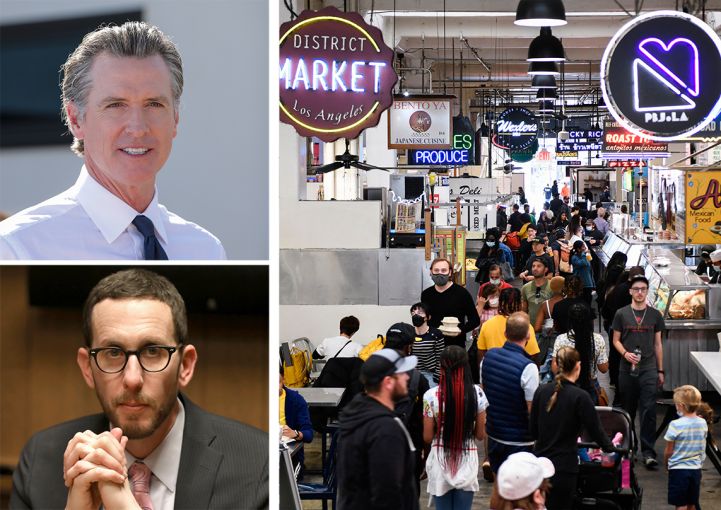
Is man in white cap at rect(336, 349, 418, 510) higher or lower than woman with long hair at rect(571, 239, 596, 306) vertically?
lower

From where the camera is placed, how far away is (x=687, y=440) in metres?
7.16

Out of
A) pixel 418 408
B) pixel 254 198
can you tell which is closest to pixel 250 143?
pixel 254 198

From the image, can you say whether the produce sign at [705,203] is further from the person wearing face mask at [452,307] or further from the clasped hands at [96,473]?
the clasped hands at [96,473]

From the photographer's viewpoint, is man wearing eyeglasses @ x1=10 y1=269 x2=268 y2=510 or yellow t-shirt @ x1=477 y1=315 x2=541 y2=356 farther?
yellow t-shirt @ x1=477 y1=315 x2=541 y2=356

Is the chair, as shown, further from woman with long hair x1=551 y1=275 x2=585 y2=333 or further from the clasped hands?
the clasped hands

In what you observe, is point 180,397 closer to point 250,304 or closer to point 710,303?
point 250,304

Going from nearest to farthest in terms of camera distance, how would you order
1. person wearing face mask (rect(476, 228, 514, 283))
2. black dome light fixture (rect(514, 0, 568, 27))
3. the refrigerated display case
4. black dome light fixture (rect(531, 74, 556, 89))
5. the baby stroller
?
1. the baby stroller
2. black dome light fixture (rect(514, 0, 568, 27))
3. the refrigerated display case
4. person wearing face mask (rect(476, 228, 514, 283))
5. black dome light fixture (rect(531, 74, 556, 89))

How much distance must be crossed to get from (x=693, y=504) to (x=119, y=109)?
5.95 meters

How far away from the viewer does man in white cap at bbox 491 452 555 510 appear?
4820 mm

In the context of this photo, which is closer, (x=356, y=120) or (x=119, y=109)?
(x=119, y=109)

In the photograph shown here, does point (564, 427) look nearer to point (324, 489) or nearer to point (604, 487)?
point (604, 487)

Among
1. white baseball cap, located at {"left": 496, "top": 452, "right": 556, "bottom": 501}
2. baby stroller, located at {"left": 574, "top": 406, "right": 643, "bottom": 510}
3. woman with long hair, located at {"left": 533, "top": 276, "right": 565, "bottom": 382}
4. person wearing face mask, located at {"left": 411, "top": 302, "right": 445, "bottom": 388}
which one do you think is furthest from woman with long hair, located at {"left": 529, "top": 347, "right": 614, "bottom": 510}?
woman with long hair, located at {"left": 533, "top": 276, "right": 565, "bottom": 382}

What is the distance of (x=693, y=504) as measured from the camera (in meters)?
7.36

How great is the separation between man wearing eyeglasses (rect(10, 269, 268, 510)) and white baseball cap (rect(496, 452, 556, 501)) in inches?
97.9
